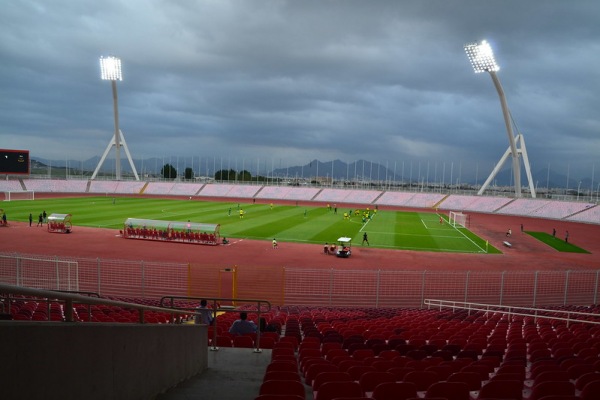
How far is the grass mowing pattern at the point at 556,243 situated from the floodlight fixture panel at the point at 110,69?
85.9 metres

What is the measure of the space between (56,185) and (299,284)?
89.0m

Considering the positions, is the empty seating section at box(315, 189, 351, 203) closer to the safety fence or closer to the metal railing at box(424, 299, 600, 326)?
the safety fence

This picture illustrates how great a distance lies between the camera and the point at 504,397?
5.48 m

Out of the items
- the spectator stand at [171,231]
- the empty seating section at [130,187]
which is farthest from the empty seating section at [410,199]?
the spectator stand at [171,231]

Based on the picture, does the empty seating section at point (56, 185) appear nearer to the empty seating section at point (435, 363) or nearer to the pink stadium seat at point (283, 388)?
the empty seating section at point (435, 363)

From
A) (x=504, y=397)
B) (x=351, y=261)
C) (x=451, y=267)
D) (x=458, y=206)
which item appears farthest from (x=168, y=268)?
(x=458, y=206)

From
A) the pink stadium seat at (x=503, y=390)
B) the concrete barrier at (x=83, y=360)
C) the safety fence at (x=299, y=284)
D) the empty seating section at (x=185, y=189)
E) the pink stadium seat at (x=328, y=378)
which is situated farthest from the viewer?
the empty seating section at (x=185, y=189)

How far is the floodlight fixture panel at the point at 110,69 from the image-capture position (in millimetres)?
95000

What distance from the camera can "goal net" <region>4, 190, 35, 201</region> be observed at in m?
78.8

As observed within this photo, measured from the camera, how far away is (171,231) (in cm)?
3975

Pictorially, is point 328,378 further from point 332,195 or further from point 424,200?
point 332,195

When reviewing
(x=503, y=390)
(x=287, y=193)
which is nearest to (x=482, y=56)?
(x=287, y=193)

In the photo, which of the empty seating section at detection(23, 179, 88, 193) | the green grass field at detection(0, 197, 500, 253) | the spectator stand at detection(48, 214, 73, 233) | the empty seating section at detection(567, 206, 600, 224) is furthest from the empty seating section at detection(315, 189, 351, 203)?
the spectator stand at detection(48, 214, 73, 233)

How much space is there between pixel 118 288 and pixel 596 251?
140 feet
